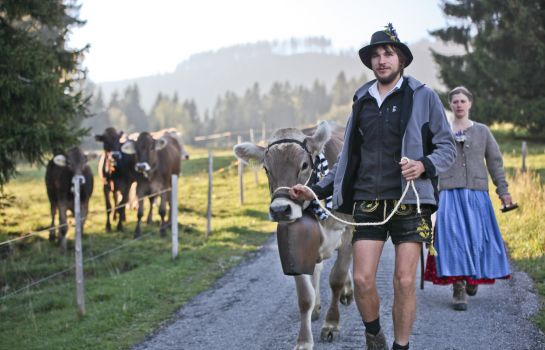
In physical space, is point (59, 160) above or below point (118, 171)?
above

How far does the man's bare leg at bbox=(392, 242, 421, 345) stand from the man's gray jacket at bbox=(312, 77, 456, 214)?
318 mm

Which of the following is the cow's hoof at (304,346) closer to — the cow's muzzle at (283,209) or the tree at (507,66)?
the cow's muzzle at (283,209)

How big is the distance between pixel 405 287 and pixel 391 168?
2.52 feet

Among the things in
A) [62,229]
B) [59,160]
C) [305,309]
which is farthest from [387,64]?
[59,160]

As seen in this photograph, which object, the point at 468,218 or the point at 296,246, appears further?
the point at 468,218

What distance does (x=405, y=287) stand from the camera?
3.79 meters

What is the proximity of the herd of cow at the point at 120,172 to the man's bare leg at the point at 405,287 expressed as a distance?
27.5 feet

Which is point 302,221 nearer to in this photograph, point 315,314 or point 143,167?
point 315,314

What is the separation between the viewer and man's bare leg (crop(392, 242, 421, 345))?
3.78 metres

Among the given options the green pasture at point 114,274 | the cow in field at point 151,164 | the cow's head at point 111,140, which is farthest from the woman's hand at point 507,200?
the cow's head at point 111,140

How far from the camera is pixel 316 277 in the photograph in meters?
6.07

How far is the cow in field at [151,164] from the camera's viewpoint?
541 inches

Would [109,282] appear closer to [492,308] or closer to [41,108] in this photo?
[41,108]

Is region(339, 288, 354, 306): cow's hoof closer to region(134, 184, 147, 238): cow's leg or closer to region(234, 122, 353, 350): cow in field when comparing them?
region(234, 122, 353, 350): cow in field
